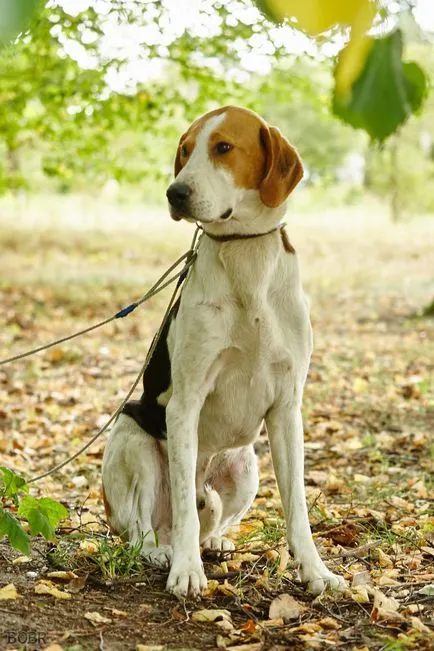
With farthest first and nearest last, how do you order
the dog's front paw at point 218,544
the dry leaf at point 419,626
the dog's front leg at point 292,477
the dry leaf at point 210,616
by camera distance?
the dog's front paw at point 218,544 → the dog's front leg at point 292,477 → the dry leaf at point 210,616 → the dry leaf at point 419,626

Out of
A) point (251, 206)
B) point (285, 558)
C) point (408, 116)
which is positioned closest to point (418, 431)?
point (285, 558)

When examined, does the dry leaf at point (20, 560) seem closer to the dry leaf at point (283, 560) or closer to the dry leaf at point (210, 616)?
the dry leaf at point (210, 616)

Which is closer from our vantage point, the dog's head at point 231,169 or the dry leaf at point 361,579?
the dog's head at point 231,169

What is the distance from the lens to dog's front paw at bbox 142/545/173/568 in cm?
338

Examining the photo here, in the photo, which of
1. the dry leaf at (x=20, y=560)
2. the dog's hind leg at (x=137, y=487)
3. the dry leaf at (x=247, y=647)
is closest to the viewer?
the dry leaf at (x=247, y=647)

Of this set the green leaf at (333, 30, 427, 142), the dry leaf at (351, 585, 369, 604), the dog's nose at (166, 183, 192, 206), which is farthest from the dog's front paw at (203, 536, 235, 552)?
the green leaf at (333, 30, 427, 142)

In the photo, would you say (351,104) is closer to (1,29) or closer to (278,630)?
(1,29)

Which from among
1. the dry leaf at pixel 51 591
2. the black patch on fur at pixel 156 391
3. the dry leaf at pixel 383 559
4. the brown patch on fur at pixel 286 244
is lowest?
the dry leaf at pixel 383 559

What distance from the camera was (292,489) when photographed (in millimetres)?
3391

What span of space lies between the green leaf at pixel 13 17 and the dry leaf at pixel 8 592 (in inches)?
103

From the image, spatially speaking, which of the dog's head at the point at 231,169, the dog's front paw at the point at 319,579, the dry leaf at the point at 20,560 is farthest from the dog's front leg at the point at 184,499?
the dog's head at the point at 231,169

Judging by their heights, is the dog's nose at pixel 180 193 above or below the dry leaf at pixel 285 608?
above

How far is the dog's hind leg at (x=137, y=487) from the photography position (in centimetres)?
356

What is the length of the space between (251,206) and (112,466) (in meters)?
1.26
